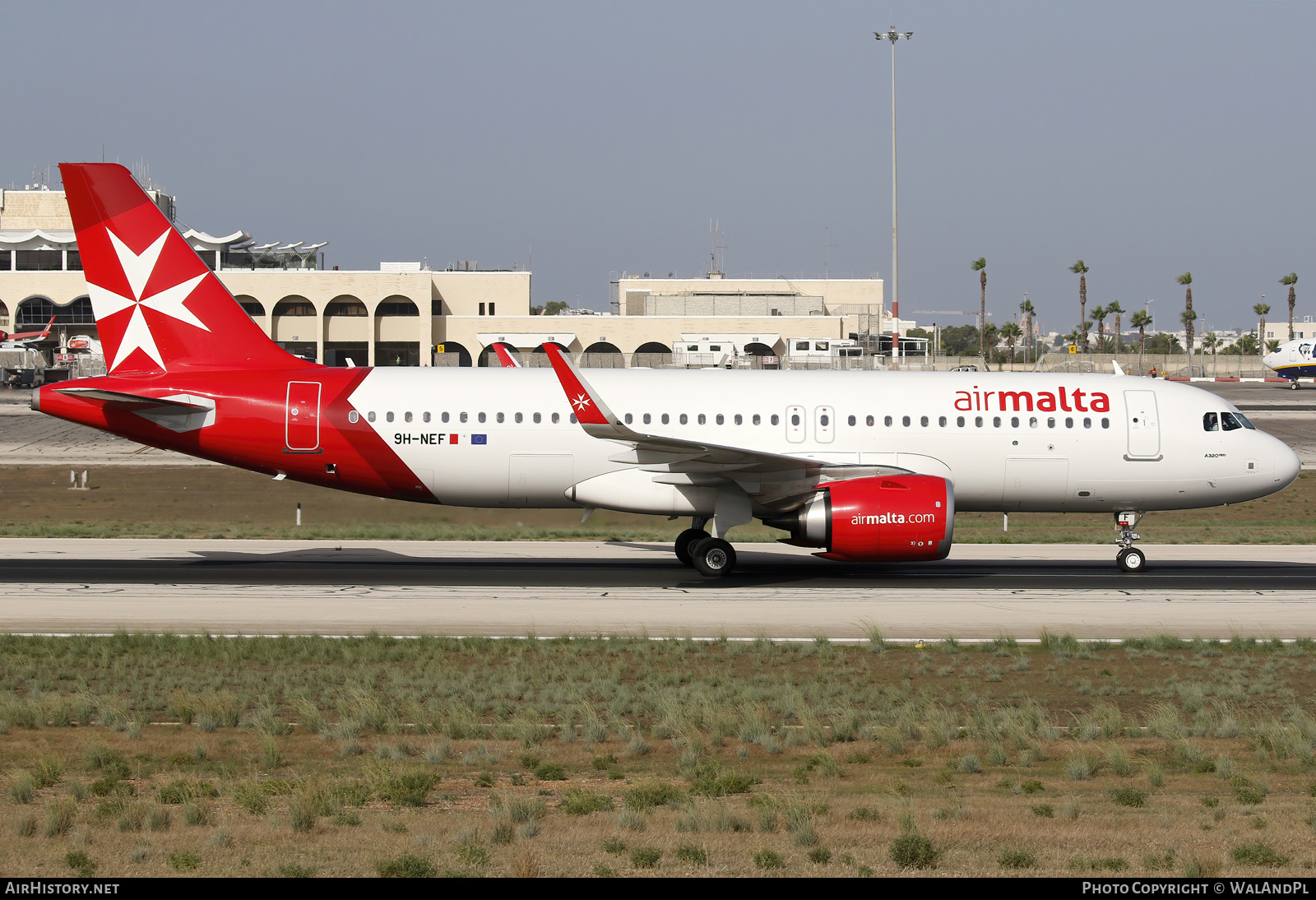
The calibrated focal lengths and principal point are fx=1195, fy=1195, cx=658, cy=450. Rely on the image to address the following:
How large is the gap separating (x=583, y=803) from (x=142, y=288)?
1836 cm

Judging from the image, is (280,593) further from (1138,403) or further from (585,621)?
(1138,403)

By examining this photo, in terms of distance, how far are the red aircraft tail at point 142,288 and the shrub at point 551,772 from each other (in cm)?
1559

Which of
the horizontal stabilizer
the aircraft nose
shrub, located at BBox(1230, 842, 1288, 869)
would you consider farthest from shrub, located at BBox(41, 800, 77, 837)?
the aircraft nose

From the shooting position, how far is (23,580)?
22562mm

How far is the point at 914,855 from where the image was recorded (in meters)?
8.66

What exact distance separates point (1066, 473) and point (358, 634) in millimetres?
14697

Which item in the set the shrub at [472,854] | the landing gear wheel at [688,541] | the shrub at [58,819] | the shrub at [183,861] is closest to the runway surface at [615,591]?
the landing gear wheel at [688,541]

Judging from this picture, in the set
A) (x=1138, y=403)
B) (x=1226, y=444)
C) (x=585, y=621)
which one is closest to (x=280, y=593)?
(x=585, y=621)

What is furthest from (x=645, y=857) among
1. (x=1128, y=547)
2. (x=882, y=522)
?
(x=1128, y=547)

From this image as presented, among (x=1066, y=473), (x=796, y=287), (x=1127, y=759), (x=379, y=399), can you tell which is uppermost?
(x=796, y=287)

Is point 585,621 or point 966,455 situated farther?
point 966,455

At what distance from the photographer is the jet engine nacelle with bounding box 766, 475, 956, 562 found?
2184cm

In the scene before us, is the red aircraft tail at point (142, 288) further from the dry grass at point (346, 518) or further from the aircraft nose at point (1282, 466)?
the aircraft nose at point (1282, 466)
